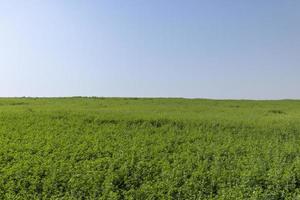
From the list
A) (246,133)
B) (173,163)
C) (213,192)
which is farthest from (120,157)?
(246,133)

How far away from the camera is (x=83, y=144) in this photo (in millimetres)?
14648

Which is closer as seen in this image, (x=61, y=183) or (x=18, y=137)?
(x=61, y=183)

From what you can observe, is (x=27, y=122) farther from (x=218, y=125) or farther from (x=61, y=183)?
(x=218, y=125)

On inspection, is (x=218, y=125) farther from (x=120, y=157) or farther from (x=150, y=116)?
(x=120, y=157)

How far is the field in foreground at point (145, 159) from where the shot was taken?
1073 cm

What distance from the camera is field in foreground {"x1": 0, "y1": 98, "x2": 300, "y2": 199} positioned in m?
10.7

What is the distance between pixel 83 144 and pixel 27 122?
5.94m

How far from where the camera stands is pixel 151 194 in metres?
10.4

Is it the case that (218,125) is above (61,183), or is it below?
above

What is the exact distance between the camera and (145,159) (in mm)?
12969

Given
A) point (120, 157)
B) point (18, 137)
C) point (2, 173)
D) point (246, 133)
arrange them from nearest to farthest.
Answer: point (2, 173) < point (120, 157) < point (18, 137) < point (246, 133)

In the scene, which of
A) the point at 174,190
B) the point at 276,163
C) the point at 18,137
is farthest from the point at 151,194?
the point at 18,137

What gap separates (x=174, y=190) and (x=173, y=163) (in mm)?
2169

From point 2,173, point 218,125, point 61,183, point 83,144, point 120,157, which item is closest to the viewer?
point 61,183
